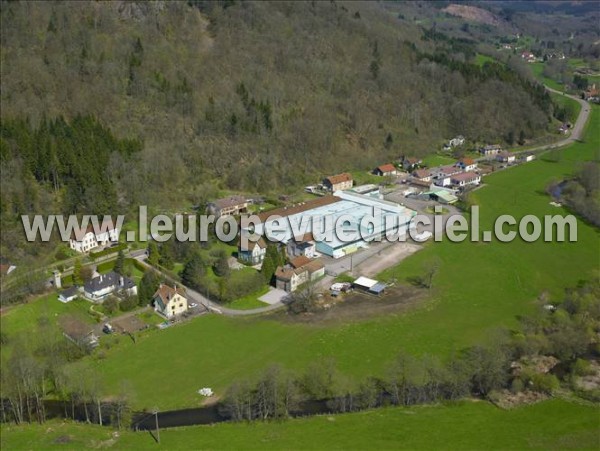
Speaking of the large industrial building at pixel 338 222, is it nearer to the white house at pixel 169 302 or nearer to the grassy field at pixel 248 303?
the grassy field at pixel 248 303

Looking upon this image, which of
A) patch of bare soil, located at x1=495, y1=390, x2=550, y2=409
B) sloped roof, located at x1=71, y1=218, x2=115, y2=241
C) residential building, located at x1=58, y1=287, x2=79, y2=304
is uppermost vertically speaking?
sloped roof, located at x1=71, y1=218, x2=115, y2=241

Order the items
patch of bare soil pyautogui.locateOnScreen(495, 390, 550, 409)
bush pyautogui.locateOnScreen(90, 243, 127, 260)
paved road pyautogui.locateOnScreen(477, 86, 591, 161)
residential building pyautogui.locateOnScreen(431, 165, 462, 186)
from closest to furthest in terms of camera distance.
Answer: patch of bare soil pyautogui.locateOnScreen(495, 390, 550, 409) < bush pyautogui.locateOnScreen(90, 243, 127, 260) < residential building pyautogui.locateOnScreen(431, 165, 462, 186) < paved road pyautogui.locateOnScreen(477, 86, 591, 161)

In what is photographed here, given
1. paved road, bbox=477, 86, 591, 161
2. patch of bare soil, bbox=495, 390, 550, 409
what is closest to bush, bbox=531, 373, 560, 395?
patch of bare soil, bbox=495, 390, 550, 409

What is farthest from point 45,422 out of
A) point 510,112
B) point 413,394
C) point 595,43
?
point 595,43

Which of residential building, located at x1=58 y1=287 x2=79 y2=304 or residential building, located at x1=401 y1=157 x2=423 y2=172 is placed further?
residential building, located at x1=401 y1=157 x2=423 y2=172

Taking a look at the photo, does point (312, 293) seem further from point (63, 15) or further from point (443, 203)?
point (63, 15)

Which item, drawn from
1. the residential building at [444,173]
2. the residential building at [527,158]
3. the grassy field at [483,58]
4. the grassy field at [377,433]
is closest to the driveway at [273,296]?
the grassy field at [377,433]

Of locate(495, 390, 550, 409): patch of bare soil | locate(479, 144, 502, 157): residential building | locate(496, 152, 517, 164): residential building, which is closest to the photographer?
locate(495, 390, 550, 409): patch of bare soil

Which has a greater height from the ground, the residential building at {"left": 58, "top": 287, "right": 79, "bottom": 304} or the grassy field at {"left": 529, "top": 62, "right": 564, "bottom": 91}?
the grassy field at {"left": 529, "top": 62, "right": 564, "bottom": 91}

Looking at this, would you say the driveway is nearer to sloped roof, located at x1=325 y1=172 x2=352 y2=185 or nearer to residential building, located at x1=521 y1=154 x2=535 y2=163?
sloped roof, located at x1=325 y1=172 x2=352 y2=185

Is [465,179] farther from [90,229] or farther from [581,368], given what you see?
[90,229]
